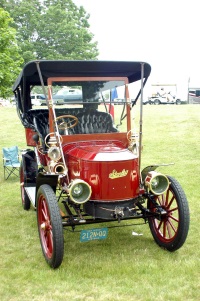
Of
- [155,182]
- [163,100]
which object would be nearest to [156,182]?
[155,182]

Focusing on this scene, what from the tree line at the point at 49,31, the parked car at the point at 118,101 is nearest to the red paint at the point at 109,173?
the parked car at the point at 118,101

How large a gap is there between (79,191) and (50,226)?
1.57ft

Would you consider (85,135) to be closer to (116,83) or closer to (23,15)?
(116,83)

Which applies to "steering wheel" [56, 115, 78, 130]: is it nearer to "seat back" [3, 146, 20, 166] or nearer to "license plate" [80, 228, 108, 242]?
"license plate" [80, 228, 108, 242]

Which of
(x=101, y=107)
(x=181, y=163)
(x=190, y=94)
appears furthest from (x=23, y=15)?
(x=101, y=107)

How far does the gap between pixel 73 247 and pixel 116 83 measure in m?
2.17

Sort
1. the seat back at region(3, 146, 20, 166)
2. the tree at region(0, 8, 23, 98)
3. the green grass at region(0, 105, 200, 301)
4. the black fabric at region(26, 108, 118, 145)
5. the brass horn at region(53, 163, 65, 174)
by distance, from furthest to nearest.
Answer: the seat back at region(3, 146, 20, 166), the tree at region(0, 8, 23, 98), the black fabric at region(26, 108, 118, 145), the brass horn at region(53, 163, 65, 174), the green grass at region(0, 105, 200, 301)

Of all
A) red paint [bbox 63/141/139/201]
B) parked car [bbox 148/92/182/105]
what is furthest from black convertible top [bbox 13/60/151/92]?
parked car [bbox 148/92/182/105]

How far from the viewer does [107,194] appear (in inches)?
149

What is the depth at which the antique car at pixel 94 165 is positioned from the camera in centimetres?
378

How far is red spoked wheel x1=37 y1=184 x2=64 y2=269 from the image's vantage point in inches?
137

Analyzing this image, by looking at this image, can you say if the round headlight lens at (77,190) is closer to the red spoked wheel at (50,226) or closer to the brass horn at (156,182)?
the red spoked wheel at (50,226)

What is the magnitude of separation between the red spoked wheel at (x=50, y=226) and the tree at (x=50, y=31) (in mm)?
25070

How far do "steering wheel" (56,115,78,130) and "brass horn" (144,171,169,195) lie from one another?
1220 mm
